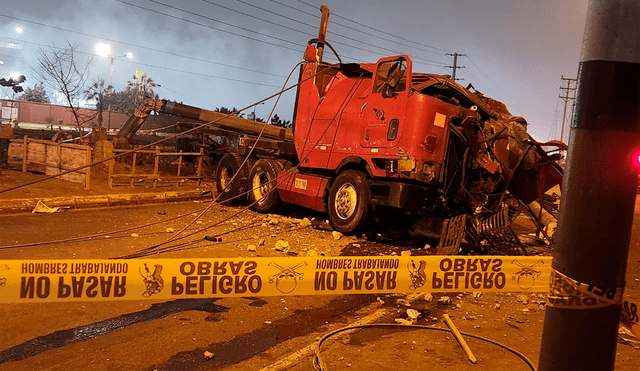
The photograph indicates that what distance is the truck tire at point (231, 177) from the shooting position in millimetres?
13102

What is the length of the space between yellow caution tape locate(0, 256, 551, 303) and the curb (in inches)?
329

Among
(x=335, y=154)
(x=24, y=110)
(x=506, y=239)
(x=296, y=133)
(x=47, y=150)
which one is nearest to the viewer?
(x=506, y=239)

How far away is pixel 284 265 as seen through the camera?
4.05 metres

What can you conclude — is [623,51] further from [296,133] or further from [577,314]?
[296,133]

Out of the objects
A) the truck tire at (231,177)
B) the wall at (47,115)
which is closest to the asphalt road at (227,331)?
the truck tire at (231,177)

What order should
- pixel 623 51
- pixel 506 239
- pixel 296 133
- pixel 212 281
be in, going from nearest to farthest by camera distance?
pixel 623 51 < pixel 212 281 < pixel 506 239 < pixel 296 133

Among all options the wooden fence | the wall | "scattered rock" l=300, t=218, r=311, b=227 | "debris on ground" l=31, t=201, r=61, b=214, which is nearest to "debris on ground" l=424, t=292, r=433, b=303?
"scattered rock" l=300, t=218, r=311, b=227

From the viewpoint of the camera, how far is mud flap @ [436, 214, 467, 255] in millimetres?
8344

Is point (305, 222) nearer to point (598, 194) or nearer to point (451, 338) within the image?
point (451, 338)

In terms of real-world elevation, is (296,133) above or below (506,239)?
above

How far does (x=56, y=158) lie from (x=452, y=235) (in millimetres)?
11602

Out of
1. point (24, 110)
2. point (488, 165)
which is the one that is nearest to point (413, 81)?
point (488, 165)

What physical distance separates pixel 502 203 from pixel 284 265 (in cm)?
593

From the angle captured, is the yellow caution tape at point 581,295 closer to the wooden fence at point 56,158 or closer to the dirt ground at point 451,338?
the dirt ground at point 451,338
